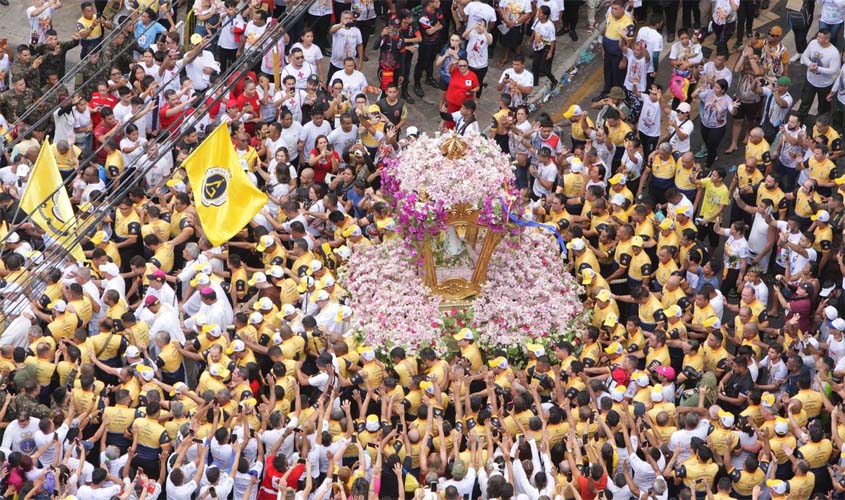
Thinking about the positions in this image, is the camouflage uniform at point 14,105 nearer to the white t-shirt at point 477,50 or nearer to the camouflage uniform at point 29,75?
the camouflage uniform at point 29,75

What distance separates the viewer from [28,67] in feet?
93.7

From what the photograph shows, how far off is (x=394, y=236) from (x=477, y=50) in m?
4.54

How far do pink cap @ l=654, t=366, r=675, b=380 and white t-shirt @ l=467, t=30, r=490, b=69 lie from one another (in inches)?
293

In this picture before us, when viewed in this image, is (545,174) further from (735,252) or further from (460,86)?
(735,252)

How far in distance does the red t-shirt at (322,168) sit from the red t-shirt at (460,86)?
2187 mm

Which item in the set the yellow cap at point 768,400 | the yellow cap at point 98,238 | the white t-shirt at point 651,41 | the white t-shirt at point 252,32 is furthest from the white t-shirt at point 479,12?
the yellow cap at point 768,400

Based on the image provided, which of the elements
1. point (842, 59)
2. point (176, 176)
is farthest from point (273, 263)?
point (842, 59)

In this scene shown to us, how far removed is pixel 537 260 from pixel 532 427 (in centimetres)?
360

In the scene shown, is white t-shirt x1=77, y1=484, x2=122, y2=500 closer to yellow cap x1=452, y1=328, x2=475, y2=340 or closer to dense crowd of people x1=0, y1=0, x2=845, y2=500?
dense crowd of people x1=0, y1=0, x2=845, y2=500

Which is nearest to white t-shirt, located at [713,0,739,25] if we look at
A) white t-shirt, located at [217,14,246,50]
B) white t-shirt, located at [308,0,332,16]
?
white t-shirt, located at [308,0,332,16]

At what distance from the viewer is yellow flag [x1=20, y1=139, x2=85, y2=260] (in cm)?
2381

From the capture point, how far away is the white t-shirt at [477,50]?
28.5m

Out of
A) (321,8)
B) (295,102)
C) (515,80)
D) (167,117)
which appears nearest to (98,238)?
(167,117)

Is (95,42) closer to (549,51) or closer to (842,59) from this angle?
(549,51)
